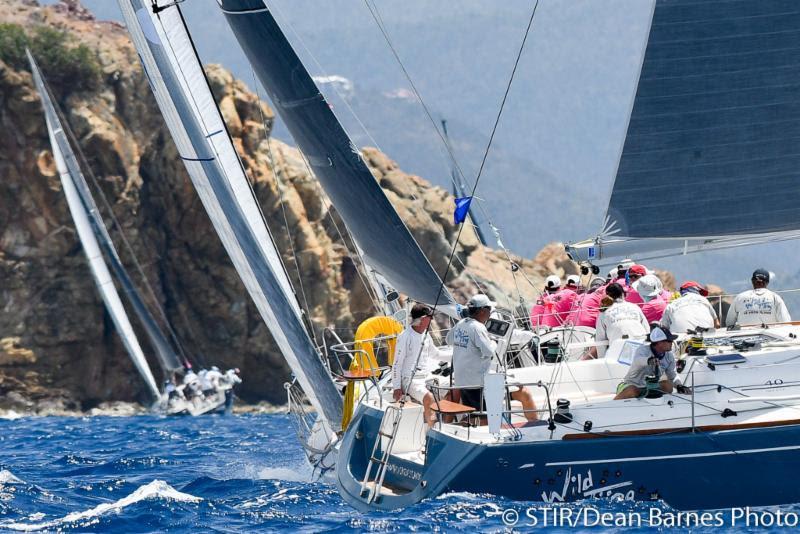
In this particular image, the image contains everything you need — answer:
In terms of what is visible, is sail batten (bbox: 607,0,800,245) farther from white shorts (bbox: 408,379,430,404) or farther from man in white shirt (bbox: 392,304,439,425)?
white shorts (bbox: 408,379,430,404)

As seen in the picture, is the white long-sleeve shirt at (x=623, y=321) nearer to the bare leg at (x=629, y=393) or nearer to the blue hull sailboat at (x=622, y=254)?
the blue hull sailboat at (x=622, y=254)

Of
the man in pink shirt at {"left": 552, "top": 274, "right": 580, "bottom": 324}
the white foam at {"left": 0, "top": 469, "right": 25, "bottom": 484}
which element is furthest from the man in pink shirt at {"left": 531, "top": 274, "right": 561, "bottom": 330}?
the white foam at {"left": 0, "top": 469, "right": 25, "bottom": 484}

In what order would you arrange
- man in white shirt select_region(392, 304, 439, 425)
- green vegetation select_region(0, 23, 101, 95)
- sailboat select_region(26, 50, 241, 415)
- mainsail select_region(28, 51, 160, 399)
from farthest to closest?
green vegetation select_region(0, 23, 101, 95), mainsail select_region(28, 51, 160, 399), sailboat select_region(26, 50, 241, 415), man in white shirt select_region(392, 304, 439, 425)

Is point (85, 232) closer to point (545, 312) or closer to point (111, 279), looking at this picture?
point (111, 279)

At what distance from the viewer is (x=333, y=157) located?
13.0 metres

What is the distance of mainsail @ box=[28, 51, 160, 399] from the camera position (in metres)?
37.5

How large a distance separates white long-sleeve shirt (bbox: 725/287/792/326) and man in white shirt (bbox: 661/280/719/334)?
33 centimetres

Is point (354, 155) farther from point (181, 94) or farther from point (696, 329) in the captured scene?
point (696, 329)

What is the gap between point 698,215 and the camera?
1056 cm

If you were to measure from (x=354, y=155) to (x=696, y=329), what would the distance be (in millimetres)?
4358

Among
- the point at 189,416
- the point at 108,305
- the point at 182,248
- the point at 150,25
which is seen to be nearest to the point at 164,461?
the point at 150,25

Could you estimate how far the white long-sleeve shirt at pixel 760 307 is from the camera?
11.0m

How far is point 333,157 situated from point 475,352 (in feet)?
12.3

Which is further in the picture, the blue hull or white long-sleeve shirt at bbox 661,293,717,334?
white long-sleeve shirt at bbox 661,293,717,334
